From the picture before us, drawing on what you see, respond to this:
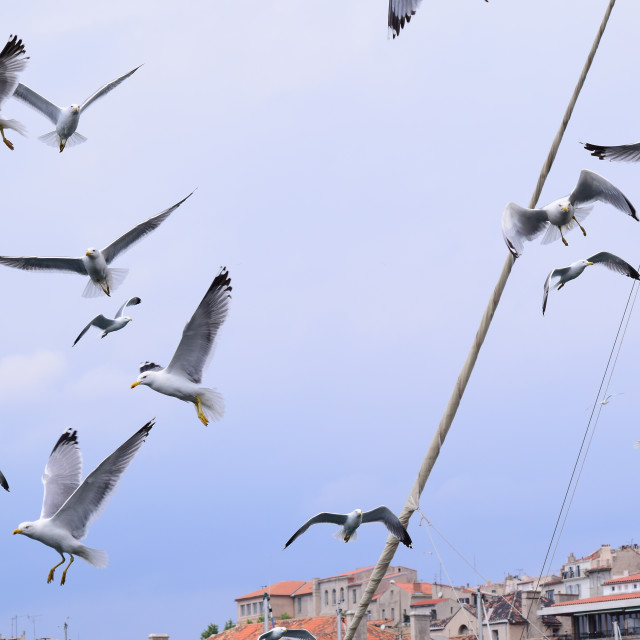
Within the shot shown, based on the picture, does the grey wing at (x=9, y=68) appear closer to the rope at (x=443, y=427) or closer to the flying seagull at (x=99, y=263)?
the flying seagull at (x=99, y=263)

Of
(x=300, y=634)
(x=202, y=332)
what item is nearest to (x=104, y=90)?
(x=202, y=332)

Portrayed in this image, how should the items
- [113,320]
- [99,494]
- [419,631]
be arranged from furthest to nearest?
[419,631], [113,320], [99,494]

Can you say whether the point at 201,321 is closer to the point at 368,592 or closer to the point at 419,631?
the point at 368,592

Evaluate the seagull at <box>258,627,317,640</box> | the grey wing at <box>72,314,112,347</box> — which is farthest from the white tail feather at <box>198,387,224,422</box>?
the seagull at <box>258,627,317,640</box>

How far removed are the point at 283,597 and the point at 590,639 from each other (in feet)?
120

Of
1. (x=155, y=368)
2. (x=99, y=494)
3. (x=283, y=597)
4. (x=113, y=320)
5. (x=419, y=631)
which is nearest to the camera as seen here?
(x=99, y=494)

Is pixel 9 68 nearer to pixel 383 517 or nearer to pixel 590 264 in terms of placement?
pixel 383 517

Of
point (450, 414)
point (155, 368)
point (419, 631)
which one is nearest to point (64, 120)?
point (155, 368)

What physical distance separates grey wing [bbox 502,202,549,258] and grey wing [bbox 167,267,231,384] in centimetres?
198

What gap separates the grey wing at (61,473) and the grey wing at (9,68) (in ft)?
9.68

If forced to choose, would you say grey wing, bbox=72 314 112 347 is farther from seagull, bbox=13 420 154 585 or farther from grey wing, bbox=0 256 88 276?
seagull, bbox=13 420 154 585

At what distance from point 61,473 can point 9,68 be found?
10.5 ft

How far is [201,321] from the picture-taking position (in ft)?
24.8

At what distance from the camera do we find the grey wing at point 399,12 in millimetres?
6422
